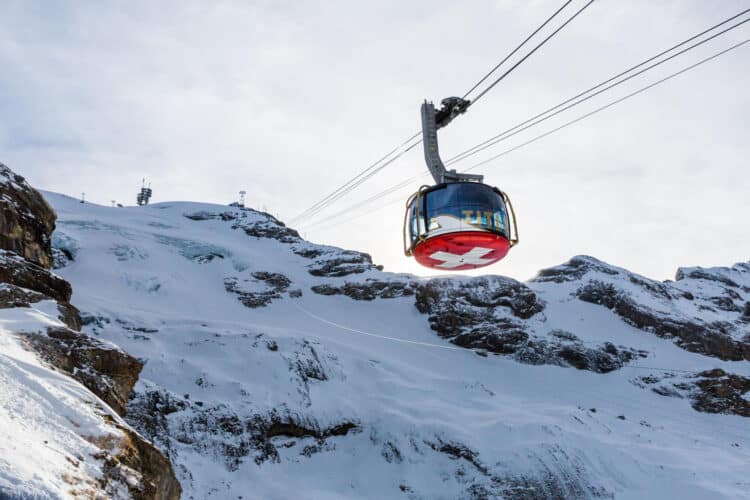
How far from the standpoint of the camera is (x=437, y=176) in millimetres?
12133

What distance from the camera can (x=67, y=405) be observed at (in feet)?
30.7

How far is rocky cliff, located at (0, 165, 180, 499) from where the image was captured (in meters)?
7.25

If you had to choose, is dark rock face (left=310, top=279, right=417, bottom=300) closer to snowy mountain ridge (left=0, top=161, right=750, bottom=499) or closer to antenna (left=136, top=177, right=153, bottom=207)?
snowy mountain ridge (left=0, top=161, right=750, bottom=499)

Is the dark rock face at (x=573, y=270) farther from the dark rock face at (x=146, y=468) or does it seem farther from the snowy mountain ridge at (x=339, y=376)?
the dark rock face at (x=146, y=468)

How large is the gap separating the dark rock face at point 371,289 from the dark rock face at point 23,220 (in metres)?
39.5

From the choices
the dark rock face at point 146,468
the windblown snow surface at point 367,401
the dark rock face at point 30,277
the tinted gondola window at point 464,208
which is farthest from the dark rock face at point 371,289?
the dark rock face at point 146,468

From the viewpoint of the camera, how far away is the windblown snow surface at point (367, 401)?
27.8 meters

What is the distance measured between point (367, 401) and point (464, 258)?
80.2ft

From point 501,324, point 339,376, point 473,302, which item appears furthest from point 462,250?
point 473,302

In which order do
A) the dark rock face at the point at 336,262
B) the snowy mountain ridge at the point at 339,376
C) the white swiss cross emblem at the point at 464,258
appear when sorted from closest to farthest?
1. the white swiss cross emblem at the point at 464,258
2. the snowy mountain ridge at the point at 339,376
3. the dark rock face at the point at 336,262

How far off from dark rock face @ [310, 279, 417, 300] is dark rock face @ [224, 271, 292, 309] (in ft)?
13.2

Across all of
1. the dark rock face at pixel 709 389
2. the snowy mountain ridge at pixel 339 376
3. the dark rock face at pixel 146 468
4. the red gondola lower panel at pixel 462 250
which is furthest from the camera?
the dark rock face at pixel 709 389

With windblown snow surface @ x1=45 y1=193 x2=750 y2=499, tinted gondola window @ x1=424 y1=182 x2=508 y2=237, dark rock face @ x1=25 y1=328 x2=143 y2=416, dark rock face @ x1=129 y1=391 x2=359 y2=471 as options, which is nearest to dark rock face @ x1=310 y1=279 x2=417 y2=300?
windblown snow surface @ x1=45 y1=193 x2=750 y2=499

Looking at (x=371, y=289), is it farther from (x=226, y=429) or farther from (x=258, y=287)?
(x=226, y=429)
